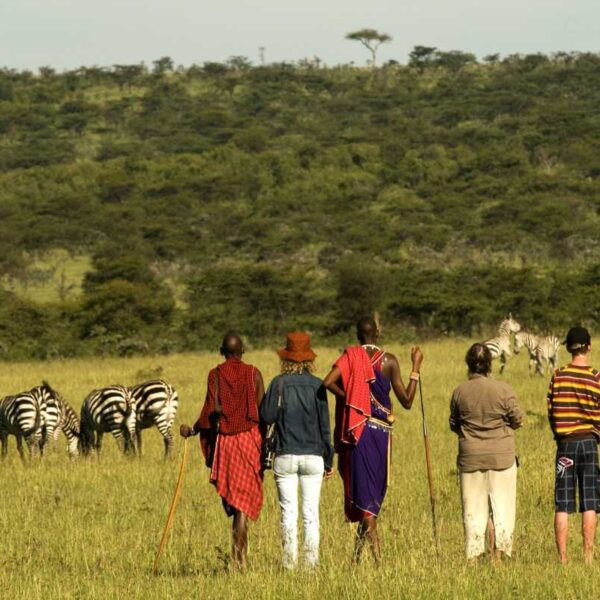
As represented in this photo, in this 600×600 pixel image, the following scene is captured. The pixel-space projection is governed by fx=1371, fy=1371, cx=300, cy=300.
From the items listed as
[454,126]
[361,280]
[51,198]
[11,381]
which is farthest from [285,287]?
[454,126]

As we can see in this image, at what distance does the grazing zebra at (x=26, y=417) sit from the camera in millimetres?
16234

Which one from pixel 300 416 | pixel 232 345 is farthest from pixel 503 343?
pixel 300 416

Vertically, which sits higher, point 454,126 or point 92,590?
point 454,126

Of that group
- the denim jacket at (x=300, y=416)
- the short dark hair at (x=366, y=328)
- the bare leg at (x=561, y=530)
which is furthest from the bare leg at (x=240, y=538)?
the bare leg at (x=561, y=530)

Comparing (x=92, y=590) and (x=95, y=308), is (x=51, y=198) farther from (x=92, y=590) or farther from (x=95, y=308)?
(x=92, y=590)

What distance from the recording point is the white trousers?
8352 millimetres

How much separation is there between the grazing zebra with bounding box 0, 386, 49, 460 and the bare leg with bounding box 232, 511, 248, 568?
26.2 feet

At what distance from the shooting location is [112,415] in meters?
16.5

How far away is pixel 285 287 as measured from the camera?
4172 centimetres

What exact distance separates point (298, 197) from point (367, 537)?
56393 mm

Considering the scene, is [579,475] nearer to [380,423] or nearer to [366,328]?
[380,423]

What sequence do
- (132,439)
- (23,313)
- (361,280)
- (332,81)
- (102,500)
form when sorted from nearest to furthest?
1. (102,500)
2. (132,439)
3. (23,313)
4. (361,280)
5. (332,81)

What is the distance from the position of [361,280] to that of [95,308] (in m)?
7.99

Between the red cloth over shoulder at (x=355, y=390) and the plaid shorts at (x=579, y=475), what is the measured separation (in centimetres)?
122
